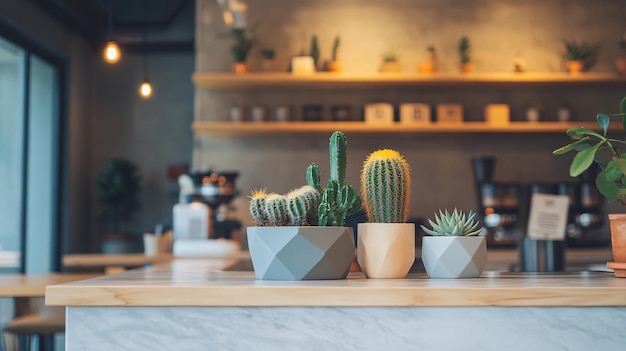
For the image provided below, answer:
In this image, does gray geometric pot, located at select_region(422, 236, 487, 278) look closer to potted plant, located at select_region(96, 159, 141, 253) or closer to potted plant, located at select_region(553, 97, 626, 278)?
potted plant, located at select_region(553, 97, 626, 278)

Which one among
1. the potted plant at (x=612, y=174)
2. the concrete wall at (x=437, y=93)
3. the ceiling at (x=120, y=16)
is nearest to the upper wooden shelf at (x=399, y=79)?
the concrete wall at (x=437, y=93)

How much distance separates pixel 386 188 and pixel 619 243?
1.83 ft

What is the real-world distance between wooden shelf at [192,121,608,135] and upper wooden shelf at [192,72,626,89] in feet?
0.95

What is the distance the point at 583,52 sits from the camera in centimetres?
570

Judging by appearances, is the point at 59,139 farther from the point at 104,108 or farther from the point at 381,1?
the point at 381,1

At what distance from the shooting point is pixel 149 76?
8297mm

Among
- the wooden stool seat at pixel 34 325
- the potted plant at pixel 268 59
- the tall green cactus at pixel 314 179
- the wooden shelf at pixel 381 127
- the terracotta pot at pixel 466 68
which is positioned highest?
the potted plant at pixel 268 59

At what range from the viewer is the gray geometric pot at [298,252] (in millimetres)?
1579

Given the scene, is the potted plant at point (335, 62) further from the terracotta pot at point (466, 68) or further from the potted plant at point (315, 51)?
the terracotta pot at point (466, 68)

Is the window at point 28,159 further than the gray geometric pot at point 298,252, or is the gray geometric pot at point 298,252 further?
the window at point 28,159

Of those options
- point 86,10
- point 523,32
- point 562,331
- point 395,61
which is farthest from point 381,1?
point 562,331

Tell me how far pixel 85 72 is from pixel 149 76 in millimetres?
695

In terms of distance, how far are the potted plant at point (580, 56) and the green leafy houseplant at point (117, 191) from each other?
4.23 metres

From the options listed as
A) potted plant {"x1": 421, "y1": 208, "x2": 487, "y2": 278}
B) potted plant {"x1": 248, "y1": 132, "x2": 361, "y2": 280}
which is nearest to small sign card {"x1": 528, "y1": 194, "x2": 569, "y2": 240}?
potted plant {"x1": 421, "y1": 208, "x2": 487, "y2": 278}
